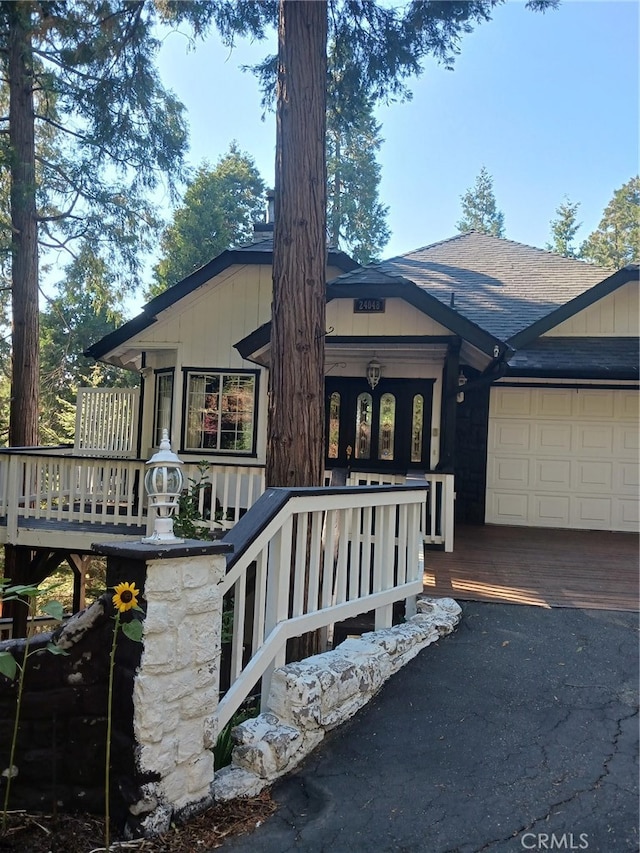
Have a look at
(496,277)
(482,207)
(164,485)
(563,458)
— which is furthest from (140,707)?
(482,207)

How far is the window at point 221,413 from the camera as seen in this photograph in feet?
31.7

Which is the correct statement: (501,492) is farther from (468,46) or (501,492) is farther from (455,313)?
(468,46)

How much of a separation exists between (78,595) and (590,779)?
9368 mm

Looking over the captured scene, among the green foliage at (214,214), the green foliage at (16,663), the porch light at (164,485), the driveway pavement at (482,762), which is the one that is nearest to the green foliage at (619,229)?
the green foliage at (214,214)

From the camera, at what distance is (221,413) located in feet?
32.0

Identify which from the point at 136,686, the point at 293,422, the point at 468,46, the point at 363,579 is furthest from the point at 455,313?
the point at 136,686

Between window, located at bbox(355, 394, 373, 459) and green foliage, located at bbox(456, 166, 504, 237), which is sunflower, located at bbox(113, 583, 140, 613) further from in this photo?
green foliage, located at bbox(456, 166, 504, 237)

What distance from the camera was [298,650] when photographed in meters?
3.78

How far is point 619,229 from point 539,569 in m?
35.4

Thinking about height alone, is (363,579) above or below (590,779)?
above

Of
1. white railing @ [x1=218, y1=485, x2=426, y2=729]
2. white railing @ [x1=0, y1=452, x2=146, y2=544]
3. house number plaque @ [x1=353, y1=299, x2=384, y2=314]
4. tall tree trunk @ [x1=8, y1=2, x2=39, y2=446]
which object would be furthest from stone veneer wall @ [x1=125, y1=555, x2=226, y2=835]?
tall tree trunk @ [x1=8, y1=2, x2=39, y2=446]

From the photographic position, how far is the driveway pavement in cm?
218

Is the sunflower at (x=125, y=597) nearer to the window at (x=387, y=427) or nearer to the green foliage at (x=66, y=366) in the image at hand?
the window at (x=387, y=427)

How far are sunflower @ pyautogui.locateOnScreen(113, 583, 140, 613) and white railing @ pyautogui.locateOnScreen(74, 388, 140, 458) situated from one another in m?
9.62
